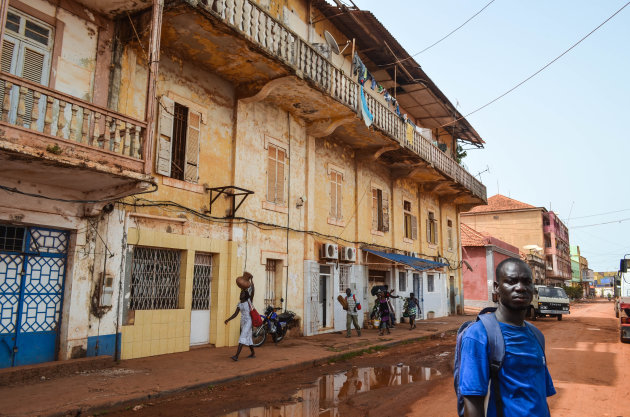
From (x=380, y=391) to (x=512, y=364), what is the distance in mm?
5738

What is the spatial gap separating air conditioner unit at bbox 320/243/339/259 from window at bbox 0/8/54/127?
9.64 meters

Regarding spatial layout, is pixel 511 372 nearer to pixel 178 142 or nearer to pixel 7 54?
pixel 7 54

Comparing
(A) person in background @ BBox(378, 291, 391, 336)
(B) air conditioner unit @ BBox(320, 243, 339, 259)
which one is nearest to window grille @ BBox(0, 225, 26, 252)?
(B) air conditioner unit @ BBox(320, 243, 339, 259)

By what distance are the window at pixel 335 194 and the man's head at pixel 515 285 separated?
14.0 m

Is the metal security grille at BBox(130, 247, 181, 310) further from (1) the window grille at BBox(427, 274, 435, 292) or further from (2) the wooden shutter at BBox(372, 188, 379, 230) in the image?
(1) the window grille at BBox(427, 274, 435, 292)

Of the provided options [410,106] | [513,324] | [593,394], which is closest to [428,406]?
[593,394]

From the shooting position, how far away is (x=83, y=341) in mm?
8883

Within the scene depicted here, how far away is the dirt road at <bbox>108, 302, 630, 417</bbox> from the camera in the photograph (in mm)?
6586

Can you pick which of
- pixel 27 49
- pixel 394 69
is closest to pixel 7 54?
pixel 27 49

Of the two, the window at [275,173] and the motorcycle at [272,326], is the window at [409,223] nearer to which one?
the window at [275,173]

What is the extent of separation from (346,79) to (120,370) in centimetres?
1018

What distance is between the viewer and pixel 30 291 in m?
8.46

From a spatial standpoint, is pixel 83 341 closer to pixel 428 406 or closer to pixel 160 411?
pixel 160 411

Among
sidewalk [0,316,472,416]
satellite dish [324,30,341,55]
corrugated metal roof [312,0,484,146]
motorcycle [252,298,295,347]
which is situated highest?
corrugated metal roof [312,0,484,146]
